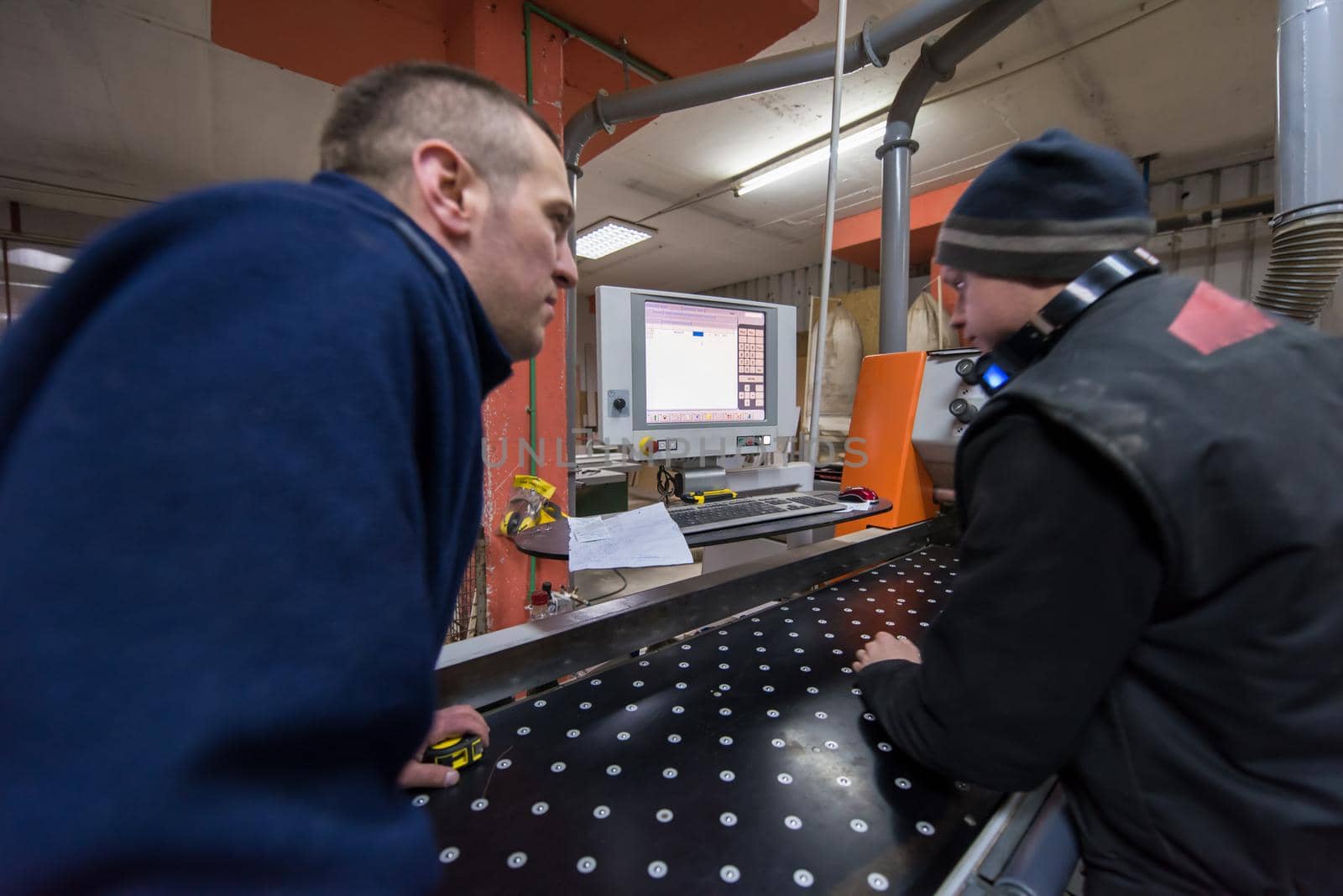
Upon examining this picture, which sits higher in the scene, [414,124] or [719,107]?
[719,107]

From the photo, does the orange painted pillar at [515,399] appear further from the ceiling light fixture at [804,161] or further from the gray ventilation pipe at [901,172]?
the ceiling light fixture at [804,161]

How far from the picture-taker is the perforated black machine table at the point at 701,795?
0.48m

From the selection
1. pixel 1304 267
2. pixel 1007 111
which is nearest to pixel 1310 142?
pixel 1304 267

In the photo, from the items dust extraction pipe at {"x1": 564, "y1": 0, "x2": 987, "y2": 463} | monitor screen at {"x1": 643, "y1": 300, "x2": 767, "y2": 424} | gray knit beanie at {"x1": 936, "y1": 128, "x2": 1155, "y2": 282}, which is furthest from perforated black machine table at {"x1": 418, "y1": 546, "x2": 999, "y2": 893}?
dust extraction pipe at {"x1": 564, "y1": 0, "x2": 987, "y2": 463}

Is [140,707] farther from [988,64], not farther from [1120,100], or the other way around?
[1120,100]

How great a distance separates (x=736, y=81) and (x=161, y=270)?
2.00 meters

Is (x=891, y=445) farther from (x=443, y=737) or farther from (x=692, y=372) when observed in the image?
(x=443, y=737)

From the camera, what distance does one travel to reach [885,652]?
0.77 metres

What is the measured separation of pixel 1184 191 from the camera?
12.6ft

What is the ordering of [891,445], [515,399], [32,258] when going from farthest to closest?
[32,258]
[515,399]
[891,445]

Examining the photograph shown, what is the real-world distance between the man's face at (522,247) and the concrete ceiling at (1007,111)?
256 cm

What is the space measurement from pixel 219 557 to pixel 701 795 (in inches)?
19.8

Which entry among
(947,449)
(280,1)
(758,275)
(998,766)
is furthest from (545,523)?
(758,275)

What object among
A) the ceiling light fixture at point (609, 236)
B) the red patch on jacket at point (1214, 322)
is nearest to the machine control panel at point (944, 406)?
the red patch on jacket at point (1214, 322)
